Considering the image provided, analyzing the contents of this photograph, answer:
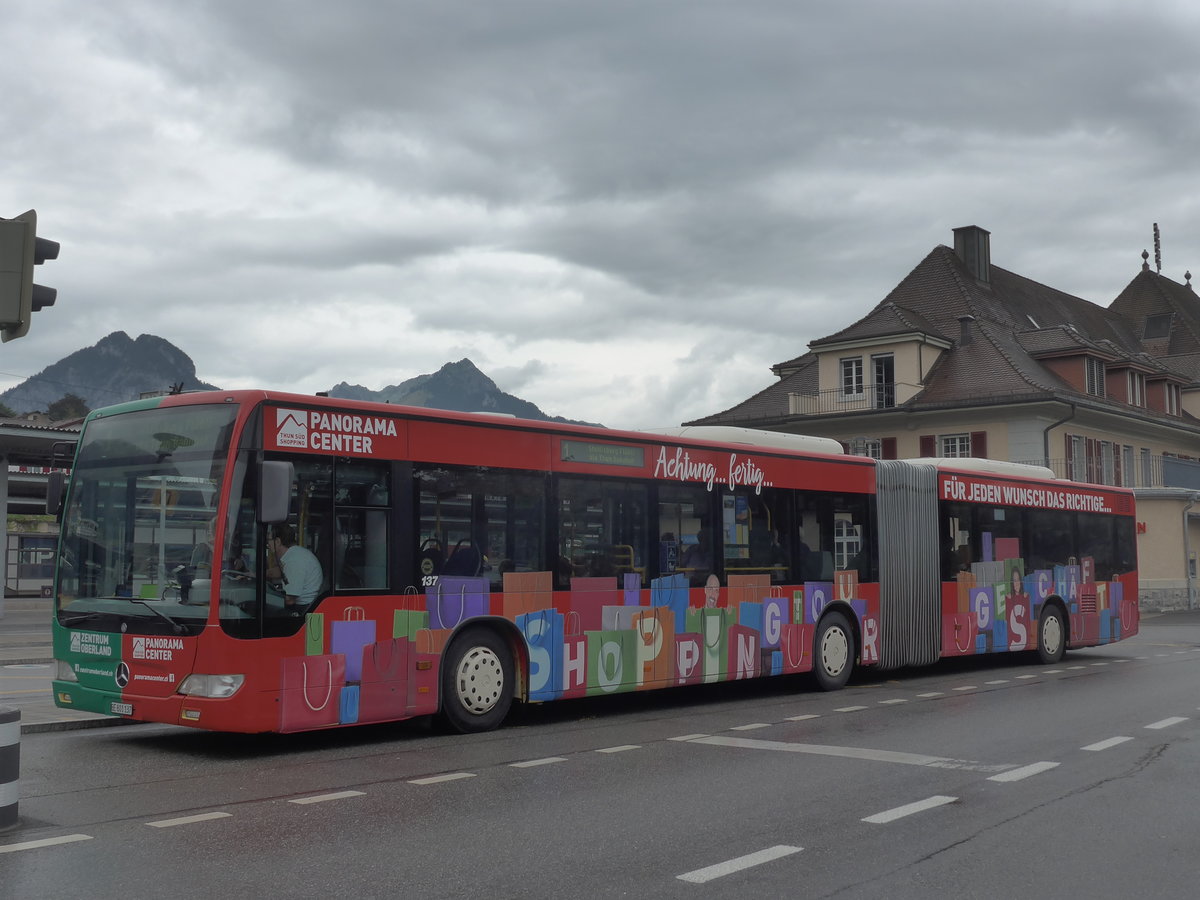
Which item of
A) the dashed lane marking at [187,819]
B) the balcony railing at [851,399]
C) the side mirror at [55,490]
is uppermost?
the balcony railing at [851,399]

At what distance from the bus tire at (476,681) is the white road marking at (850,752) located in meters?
1.88

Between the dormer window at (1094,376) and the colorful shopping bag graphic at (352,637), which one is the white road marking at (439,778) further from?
the dormer window at (1094,376)

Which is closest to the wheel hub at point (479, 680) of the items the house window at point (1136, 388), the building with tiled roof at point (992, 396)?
the building with tiled roof at point (992, 396)

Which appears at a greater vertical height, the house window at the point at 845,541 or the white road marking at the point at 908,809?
the house window at the point at 845,541

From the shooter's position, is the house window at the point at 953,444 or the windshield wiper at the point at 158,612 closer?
the windshield wiper at the point at 158,612

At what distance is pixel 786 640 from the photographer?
15.6m

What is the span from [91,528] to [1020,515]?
46.5 ft

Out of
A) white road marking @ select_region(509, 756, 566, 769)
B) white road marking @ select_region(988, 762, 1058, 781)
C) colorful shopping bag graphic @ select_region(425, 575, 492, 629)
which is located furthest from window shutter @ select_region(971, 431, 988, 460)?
white road marking @ select_region(509, 756, 566, 769)

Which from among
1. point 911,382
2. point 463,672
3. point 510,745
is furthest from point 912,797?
point 911,382

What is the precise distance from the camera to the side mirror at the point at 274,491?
9.87m

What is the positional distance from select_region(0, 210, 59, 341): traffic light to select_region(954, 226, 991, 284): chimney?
173ft

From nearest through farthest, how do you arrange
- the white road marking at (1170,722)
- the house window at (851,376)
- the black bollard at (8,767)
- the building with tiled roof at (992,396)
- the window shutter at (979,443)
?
the black bollard at (8,767), the white road marking at (1170,722), the building with tiled roof at (992,396), the window shutter at (979,443), the house window at (851,376)

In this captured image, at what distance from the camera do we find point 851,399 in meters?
50.6

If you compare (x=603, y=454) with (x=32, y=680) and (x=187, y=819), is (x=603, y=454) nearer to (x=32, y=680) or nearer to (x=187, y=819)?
(x=187, y=819)
